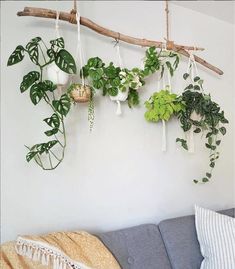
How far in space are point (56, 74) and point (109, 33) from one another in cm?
43

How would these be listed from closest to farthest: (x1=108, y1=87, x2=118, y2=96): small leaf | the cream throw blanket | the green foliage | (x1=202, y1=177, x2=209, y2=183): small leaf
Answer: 1. the cream throw blanket
2. (x1=108, y1=87, x2=118, y2=96): small leaf
3. the green foliage
4. (x1=202, y1=177, x2=209, y2=183): small leaf

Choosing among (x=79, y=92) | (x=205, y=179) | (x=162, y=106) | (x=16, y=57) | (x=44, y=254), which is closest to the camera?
(x=44, y=254)

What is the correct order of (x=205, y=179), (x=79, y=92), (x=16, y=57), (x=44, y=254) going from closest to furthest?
(x=44, y=254), (x=16, y=57), (x=79, y=92), (x=205, y=179)

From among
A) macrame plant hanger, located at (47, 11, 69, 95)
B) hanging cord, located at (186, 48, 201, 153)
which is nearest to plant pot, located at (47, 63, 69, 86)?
macrame plant hanger, located at (47, 11, 69, 95)

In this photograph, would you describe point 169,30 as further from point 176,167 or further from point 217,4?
point 176,167

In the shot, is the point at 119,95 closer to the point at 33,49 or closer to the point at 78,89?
the point at 78,89

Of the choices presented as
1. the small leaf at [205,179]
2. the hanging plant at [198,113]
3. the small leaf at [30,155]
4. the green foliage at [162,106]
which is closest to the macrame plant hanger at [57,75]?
the small leaf at [30,155]

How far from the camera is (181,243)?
1.59 metres

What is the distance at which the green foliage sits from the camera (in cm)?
172

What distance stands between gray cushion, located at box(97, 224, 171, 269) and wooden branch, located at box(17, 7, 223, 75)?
1079mm

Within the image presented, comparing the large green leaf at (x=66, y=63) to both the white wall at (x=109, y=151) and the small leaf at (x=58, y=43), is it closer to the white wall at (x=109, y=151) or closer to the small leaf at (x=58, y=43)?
the small leaf at (x=58, y=43)

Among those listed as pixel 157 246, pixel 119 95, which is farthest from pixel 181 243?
pixel 119 95

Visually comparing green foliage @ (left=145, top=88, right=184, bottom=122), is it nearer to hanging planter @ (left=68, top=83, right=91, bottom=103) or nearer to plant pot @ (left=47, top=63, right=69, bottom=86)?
hanging planter @ (left=68, top=83, right=91, bottom=103)

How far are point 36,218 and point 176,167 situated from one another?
0.94 meters
